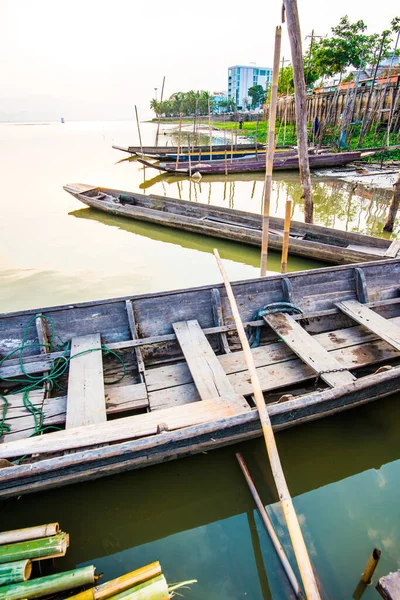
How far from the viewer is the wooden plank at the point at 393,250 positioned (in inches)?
240

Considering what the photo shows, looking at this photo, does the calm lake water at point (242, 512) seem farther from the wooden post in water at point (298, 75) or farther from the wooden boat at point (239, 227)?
the wooden post in water at point (298, 75)

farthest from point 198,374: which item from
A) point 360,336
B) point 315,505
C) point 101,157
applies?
point 101,157

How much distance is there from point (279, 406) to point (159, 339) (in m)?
1.71

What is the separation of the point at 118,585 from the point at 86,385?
176 cm

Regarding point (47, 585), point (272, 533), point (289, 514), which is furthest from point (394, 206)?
point (47, 585)

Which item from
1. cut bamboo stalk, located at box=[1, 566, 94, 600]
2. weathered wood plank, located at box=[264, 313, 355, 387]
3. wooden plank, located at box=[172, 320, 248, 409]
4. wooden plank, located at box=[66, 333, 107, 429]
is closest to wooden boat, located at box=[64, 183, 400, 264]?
weathered wood plank, located at box=[264, 313, 355, 387]

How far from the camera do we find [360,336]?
4.29 meters

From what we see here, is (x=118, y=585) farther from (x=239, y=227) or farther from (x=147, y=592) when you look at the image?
(x=239, y=227)

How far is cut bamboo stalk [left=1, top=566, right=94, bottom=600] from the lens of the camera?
1.78 metres

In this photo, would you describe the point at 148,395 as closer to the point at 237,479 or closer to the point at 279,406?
the point at 237,479

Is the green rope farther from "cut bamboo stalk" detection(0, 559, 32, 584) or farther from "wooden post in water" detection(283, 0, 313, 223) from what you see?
"wooden post in water" detection(283, 0, 313, 223)

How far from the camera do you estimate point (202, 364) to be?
3537 millimetres

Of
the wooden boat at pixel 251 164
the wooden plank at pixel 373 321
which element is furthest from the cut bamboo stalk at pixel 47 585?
the wooden boat at pixel 251 164

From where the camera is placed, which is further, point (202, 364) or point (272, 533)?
A: point (202, 364)
